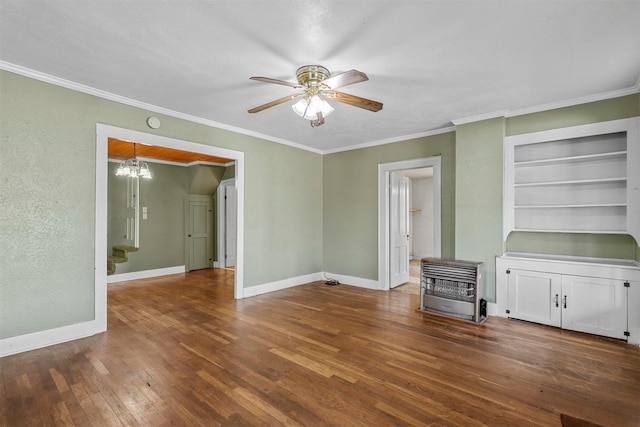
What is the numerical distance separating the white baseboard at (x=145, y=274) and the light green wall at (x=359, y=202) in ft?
11.9

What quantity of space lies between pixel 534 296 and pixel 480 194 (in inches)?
55.7

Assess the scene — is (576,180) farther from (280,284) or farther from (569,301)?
(280,284)

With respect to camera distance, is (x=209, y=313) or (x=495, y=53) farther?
(x=209, y=313)

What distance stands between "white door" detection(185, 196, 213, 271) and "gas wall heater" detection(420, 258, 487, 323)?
5.58m

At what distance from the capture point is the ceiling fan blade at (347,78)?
2.29m

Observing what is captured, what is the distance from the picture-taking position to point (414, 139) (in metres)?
5.08

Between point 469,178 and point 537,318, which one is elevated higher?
point 469,178

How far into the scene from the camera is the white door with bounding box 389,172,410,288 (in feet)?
18.2

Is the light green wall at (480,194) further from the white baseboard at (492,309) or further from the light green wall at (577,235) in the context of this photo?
the light green wall at (577,235)

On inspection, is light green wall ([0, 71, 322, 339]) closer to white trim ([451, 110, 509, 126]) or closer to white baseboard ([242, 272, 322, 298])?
white baseboard ([242, 272, 322, 298])

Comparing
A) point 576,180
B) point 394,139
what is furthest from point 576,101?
point 394,139

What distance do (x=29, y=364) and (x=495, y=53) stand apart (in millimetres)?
4868

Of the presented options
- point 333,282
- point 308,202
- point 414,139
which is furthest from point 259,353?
point 414,139

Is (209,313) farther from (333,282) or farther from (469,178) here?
(469,178)
